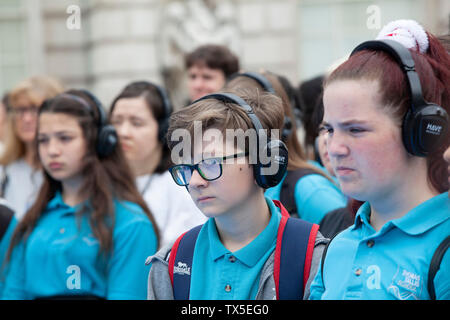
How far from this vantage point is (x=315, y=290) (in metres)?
1.68

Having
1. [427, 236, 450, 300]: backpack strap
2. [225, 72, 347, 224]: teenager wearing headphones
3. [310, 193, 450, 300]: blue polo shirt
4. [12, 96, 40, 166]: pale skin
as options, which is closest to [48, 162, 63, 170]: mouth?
[225, 72, 347, 224]: teenager wearing headphones

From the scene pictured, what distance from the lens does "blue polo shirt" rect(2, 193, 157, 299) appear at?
2.85 m

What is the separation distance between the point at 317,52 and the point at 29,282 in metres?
7.15

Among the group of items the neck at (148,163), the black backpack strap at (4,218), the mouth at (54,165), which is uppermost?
the mouth at (54,165)

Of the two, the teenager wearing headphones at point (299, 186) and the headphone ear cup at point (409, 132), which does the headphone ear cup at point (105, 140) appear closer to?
the teenager wearing headphones at point (299, 186)

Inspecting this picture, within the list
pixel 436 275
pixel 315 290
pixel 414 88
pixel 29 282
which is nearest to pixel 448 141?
pixel 414 88

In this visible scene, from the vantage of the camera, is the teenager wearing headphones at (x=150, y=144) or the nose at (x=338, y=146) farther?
the teenager wearing headphones at (x=150, y=144)

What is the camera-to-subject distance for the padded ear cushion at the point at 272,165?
6.14 ft

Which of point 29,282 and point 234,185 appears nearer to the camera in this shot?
point 234,185

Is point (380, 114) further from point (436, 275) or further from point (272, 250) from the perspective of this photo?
point (272, 250)

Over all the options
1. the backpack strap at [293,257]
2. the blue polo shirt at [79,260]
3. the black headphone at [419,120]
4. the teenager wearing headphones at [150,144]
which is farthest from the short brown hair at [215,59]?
the black headphone at [419,120]

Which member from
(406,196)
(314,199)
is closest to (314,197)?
(314,199)

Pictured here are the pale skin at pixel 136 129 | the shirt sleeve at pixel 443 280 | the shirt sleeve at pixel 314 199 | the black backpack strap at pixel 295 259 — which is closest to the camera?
the shirt sleeve at pixel 443 280

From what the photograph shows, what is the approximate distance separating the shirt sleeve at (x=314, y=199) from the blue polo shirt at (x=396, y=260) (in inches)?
35.8
